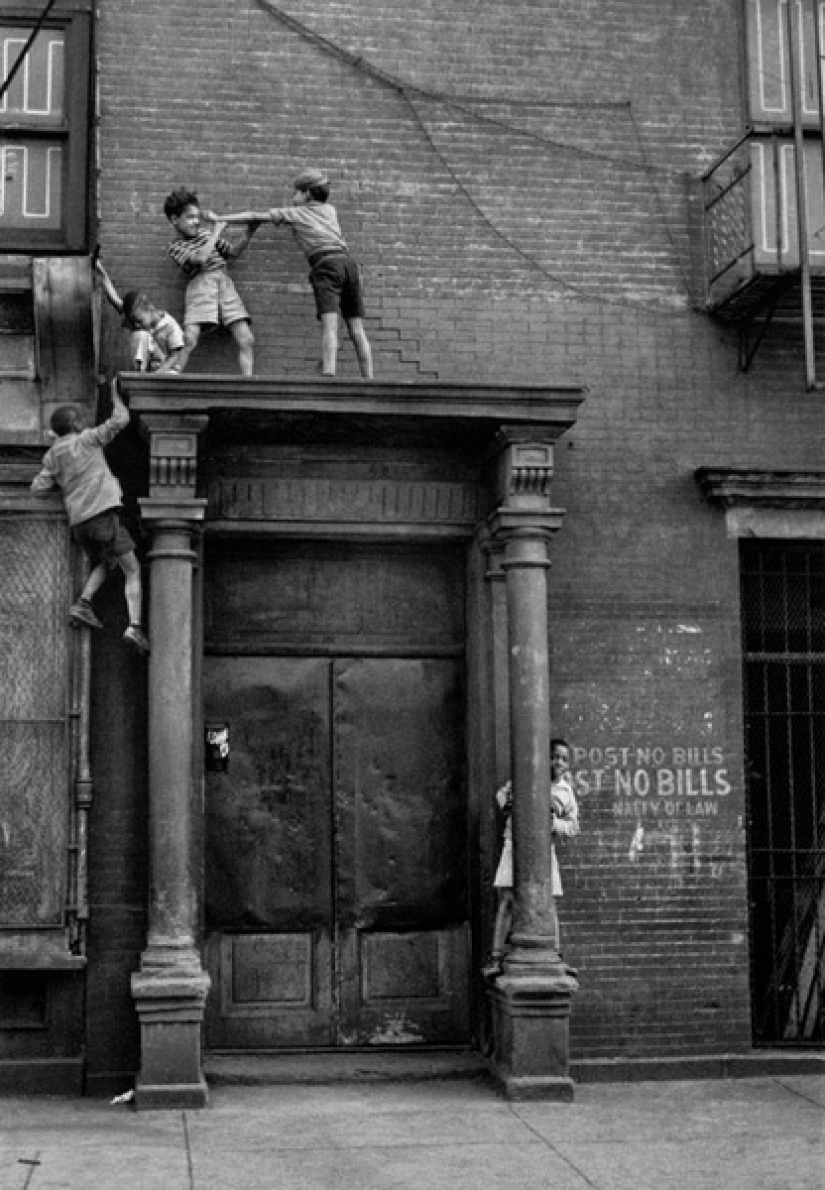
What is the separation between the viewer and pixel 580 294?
1095 cm

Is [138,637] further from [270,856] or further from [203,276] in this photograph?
[203,276]

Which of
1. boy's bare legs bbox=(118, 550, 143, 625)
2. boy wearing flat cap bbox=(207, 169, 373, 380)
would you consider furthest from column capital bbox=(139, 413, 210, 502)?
boy wearing flat cap bbox=(207, 169, 373, 380)

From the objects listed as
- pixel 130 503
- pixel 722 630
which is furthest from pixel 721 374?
pixel 130 503

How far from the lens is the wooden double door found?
1047 centimetres

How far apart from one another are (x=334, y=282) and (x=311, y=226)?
382 mm

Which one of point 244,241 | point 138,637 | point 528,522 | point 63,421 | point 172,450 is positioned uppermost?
point 244,241

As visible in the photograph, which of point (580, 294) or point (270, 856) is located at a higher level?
point (580, 294)

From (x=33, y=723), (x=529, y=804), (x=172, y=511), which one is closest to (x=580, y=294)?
(x=172, y=511)

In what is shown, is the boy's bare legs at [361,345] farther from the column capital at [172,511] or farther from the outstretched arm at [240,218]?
the column capital at [172,511]

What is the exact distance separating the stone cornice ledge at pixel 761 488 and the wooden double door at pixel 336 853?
Result: 6.54 ft

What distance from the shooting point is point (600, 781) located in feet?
34.6

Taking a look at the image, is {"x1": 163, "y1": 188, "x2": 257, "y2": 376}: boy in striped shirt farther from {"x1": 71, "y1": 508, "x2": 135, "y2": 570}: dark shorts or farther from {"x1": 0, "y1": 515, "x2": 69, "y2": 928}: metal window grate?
{"x1": 0, "y1": 515, "x2": 69, "y2": 928}: metal window grate

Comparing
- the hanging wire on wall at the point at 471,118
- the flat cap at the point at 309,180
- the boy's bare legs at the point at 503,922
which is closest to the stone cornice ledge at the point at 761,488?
the hanging wire on wall at the point at 471,118

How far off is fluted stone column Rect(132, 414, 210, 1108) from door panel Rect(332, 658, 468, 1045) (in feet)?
3.78
